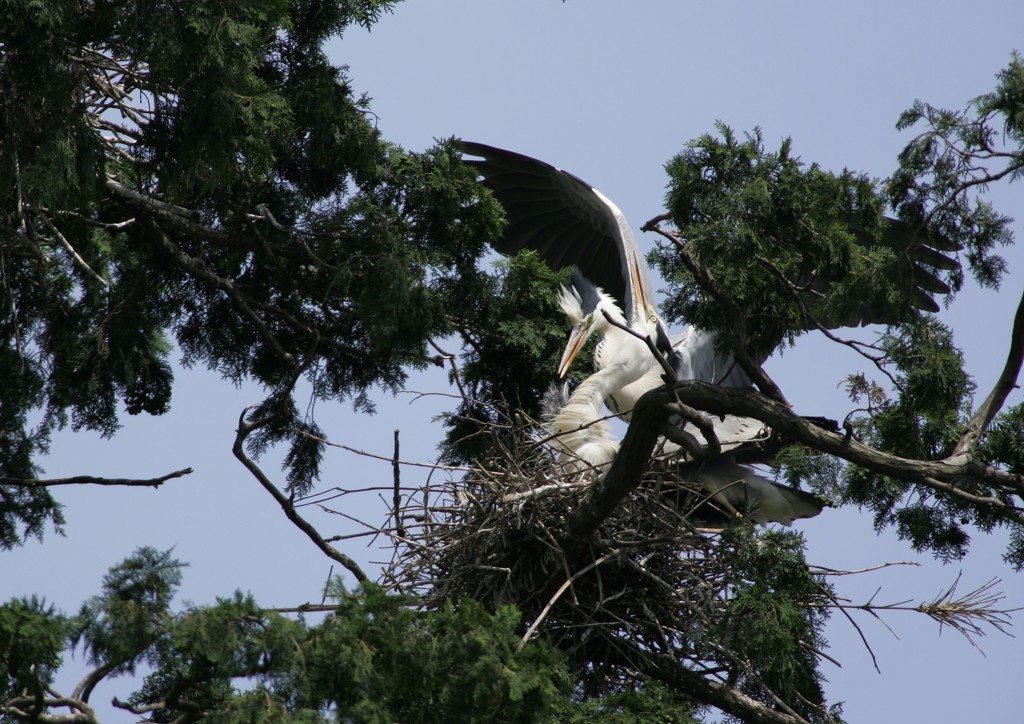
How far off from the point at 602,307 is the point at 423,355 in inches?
47.8

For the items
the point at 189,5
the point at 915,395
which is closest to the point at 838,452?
the point at 915,395

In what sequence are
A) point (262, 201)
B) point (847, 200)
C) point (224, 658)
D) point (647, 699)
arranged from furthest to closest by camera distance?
1. point (262, 201)
2. point (647, 699)
3. point (847, 200)
4. point (224, 658)

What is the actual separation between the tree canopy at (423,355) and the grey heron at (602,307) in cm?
25

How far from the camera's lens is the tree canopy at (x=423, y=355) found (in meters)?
Answer: 3.92

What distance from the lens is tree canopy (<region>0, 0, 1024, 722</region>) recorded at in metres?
3.92

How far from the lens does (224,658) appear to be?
12.2 ft

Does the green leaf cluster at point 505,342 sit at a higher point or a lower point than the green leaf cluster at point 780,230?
higher

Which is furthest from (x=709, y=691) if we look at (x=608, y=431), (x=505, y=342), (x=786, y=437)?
(x=505, y=342)

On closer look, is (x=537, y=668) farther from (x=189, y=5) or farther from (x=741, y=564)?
(x=189, y=5)

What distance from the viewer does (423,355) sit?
18.5 feet

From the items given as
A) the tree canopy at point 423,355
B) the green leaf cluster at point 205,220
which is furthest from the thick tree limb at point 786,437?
the green leaf cluster at point 205,220

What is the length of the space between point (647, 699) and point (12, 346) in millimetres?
3218

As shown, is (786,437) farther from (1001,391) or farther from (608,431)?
(608,431)

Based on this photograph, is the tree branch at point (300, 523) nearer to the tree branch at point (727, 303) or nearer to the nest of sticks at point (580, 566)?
the nest of sticks at point (580, 566)
